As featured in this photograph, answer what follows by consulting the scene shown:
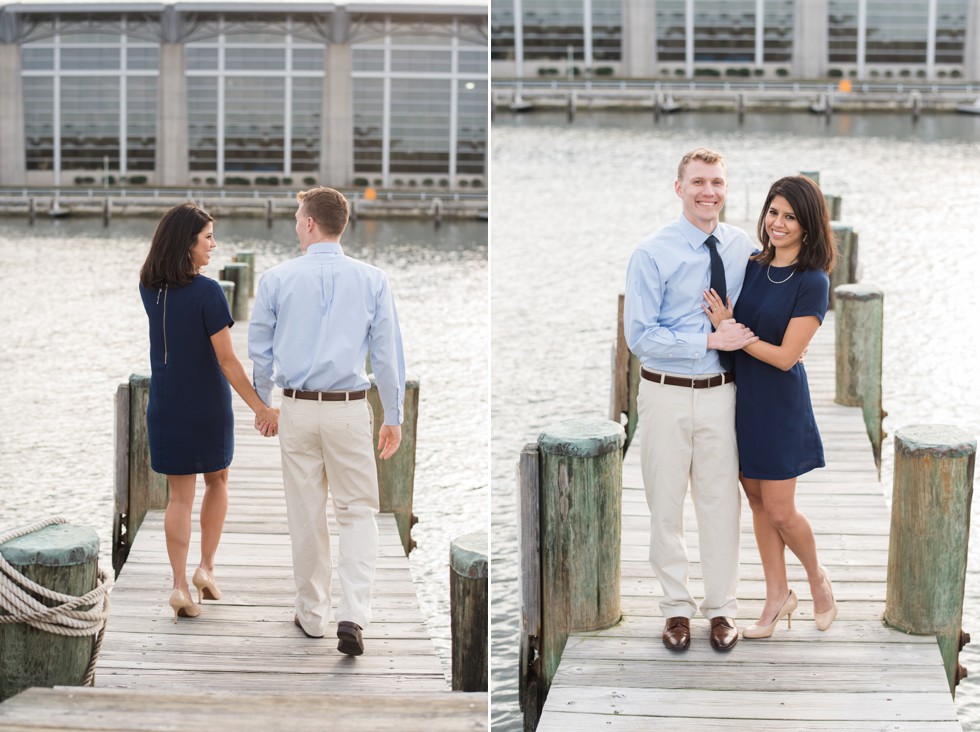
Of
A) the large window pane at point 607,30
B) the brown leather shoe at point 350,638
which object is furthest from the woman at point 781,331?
the large window pane at point 607,30

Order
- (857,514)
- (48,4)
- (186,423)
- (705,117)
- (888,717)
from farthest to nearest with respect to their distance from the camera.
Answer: (48,4) < (705,117) < (857,514) < (186,423) < (888,717)

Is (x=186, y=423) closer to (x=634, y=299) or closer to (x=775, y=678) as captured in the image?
(x=634, y=299)

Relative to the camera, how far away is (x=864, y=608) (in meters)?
4.82

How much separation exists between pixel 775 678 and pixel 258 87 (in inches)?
1864

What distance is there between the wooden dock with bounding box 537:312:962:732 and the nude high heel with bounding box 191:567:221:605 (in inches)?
53.7

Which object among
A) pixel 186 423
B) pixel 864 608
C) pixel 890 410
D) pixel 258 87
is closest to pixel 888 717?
pixel 864 608

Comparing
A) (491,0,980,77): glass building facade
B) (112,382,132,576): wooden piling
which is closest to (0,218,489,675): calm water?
(112,382,132,576): wooden piling

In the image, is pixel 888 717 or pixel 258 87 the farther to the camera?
pixel 258 87

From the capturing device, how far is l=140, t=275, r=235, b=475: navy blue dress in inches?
184

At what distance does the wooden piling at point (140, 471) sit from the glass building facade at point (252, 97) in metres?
43.0

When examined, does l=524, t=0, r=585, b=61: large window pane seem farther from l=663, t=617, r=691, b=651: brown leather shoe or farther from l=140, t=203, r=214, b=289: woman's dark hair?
l=663, t=617, r=691, b=651: brown leather shoe

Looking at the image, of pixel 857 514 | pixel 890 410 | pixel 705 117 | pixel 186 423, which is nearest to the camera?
pixel 186 423

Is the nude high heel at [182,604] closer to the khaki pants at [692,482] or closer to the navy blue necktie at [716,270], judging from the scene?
the khaki pants at [692,482]

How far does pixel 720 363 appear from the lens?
430cm
